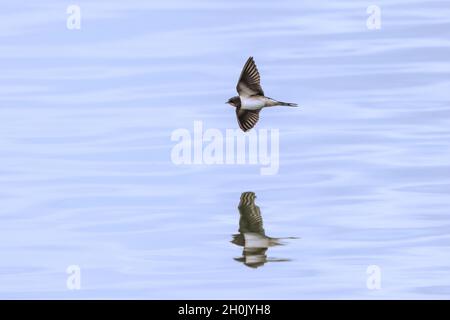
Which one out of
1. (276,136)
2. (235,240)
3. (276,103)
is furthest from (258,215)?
(276,136)

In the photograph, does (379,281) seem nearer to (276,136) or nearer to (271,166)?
(271,166)

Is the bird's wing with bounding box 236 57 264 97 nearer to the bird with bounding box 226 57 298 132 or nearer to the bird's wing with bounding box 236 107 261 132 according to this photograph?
the bird with bounding box 226 57 298 132

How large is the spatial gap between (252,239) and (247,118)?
3.37 meters

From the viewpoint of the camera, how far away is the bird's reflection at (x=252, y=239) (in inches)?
454

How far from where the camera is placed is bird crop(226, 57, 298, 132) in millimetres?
14586

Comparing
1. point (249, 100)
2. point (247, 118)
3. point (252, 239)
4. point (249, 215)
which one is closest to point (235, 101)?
point (249, 100)

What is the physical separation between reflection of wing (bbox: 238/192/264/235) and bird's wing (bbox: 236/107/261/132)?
1548 mm

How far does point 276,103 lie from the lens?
14.7m

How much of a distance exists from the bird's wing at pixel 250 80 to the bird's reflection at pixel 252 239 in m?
1.90

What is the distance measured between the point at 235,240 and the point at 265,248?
41cm

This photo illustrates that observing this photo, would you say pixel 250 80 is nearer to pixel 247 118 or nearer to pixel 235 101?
pixel 235 101

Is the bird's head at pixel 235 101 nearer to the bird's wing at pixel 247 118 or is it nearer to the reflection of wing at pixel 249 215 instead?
the bird's wing at pixel 247 118
